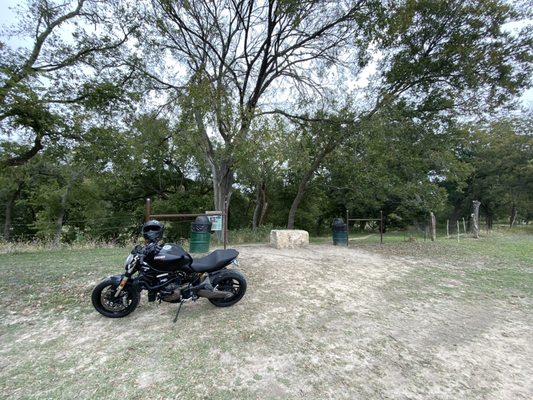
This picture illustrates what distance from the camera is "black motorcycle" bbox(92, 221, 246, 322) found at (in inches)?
111

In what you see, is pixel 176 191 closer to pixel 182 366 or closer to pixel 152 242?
pixel 152 242

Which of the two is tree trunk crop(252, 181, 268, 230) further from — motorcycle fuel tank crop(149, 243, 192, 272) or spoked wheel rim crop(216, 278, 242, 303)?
motorcycle fuel tank crop(149, 243, 192, 272)

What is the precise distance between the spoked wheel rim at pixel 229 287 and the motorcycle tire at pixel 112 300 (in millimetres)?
959

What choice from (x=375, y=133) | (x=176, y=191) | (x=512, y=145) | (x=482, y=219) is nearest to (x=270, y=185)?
(x=176, y=191)

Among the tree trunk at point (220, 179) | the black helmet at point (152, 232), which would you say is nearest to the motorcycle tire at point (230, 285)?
the black helmet at point (152, 232)

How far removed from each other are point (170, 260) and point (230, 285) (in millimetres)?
867

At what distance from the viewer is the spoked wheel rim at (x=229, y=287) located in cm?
321

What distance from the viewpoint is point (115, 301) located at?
9.65ft

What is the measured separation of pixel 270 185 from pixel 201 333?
52.3 ft

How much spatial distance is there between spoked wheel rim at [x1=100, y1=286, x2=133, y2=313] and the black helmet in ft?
2.14

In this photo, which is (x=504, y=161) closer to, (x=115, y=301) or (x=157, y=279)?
(x=157, y=279)

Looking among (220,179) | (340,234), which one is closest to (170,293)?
(340,234)

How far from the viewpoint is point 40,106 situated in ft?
14.3

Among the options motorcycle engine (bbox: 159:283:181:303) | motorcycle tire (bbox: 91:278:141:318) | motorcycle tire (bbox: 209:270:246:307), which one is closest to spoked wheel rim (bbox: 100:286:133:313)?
motorcycle tire (bbox: 91:278:141:318)
